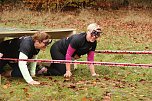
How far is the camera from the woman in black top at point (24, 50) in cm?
657

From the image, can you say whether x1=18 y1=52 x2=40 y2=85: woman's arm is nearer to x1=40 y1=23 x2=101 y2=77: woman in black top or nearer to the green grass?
the green grass

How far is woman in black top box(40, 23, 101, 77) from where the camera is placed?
23.0 ft

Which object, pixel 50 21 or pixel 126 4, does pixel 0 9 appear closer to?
pixel 50 21

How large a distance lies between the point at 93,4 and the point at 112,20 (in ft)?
11.9

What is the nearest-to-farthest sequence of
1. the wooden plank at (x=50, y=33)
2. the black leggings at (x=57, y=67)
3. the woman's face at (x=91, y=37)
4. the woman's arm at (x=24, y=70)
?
the woman's arm at (x=24, y=70)
the woman's face at (x=91, y=37)
the wooden plank at (x=50, y=33)
the black leggings at (x=57, y=67)

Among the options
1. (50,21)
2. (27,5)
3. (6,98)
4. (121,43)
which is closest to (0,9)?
(27,5)

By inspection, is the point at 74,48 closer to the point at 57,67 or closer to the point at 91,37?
the point at 91,37

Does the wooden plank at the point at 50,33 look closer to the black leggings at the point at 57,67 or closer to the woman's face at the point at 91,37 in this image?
the black leggings at the point at 57,67

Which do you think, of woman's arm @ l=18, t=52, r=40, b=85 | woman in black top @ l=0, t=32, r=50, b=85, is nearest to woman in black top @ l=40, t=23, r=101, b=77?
woman in black top @ l=0, t=32, r=50, b=85

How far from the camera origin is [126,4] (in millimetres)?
26047

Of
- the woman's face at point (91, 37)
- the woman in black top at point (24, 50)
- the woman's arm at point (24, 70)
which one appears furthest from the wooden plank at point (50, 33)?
the woman's face at point (91, 37)

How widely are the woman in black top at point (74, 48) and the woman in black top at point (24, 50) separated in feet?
1.78

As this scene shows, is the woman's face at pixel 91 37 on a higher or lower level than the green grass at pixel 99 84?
higher

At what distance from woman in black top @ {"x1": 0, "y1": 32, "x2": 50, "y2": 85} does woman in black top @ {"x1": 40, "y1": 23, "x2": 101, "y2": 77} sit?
21.4 inches
